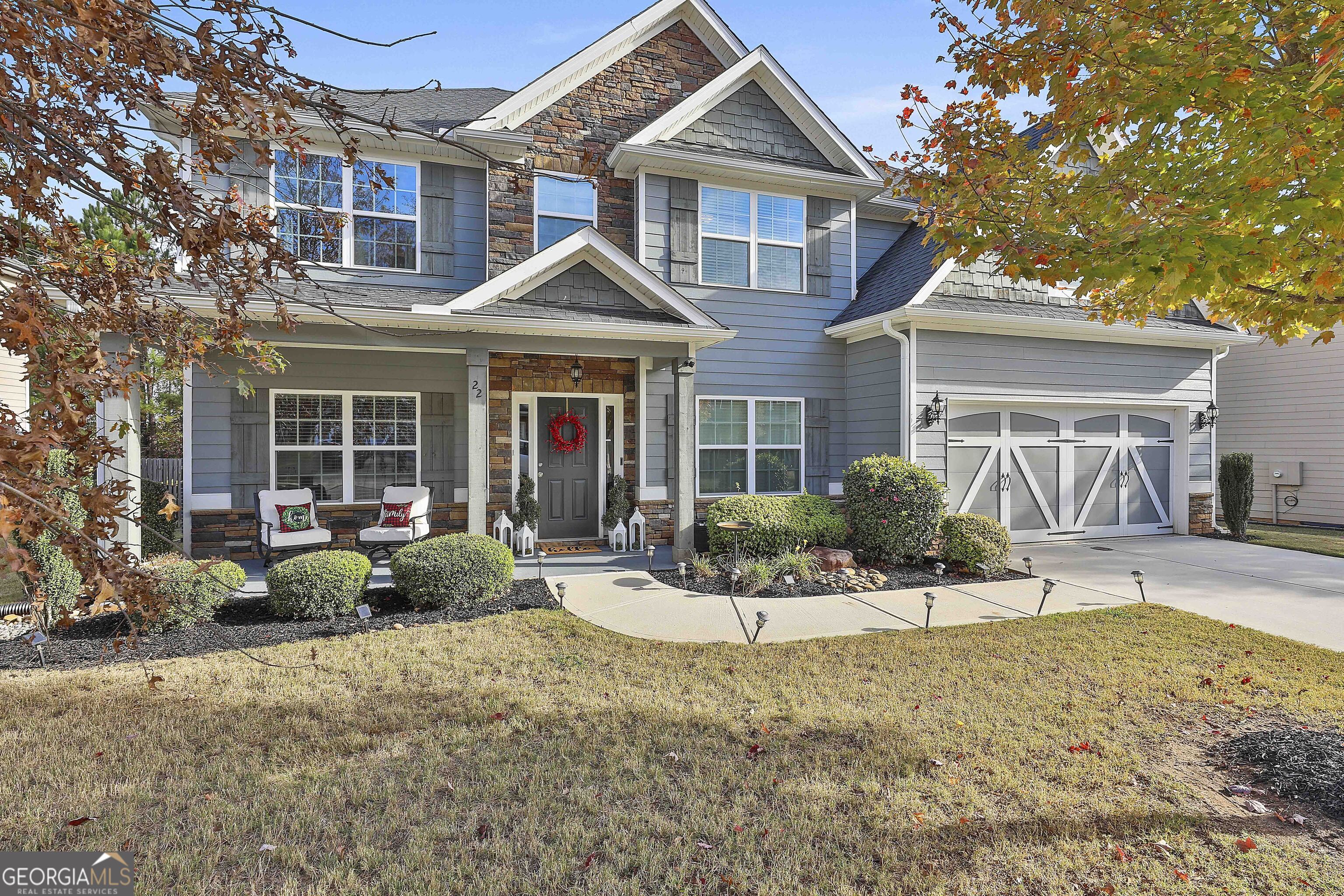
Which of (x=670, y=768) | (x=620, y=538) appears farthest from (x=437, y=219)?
(x=670, y=768)

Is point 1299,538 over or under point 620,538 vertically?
under

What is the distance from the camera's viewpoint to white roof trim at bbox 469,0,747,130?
30.1ft

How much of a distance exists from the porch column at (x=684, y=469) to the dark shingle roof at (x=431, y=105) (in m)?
3.89

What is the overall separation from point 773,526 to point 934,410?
299 cm

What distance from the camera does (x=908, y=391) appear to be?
29.9ft

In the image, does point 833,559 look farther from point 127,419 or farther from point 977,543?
point 127,419

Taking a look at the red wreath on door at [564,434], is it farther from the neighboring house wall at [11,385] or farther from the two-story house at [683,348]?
the neighboring house wall at [11,385]

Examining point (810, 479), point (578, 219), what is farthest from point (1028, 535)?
point (578, 219)

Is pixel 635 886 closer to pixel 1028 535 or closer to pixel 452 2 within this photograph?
pixel 452 2

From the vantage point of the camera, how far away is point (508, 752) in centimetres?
351

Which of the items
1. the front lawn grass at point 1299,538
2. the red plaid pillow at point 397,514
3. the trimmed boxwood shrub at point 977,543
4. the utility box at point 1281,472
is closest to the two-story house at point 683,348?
the red plaid pillow at point 397,514

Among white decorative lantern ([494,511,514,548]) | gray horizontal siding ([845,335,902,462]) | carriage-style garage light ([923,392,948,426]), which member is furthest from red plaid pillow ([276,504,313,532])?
carriage-style garage light ([923,392,948,426])

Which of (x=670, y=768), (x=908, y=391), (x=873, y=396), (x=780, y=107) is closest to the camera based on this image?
(x=670, y=768)

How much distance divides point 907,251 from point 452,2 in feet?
25.4
